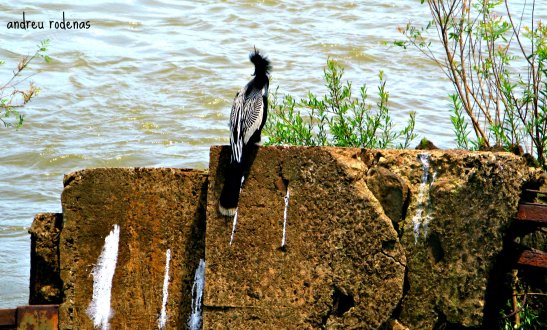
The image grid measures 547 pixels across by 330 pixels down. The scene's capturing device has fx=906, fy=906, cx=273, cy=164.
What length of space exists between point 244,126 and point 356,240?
0.97 metres

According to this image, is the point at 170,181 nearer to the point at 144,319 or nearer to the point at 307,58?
the point at 144,319

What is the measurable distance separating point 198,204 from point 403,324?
4.42 ft

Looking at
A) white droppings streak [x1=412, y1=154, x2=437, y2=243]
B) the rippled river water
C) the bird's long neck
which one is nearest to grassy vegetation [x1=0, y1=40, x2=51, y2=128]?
the rippled river water

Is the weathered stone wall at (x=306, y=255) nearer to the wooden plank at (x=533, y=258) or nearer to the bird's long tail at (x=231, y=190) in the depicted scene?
the bird's long tail at (x=231, y=190)

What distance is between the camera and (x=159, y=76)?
47.2 feet

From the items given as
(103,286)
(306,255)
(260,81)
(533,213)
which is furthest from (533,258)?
(103,286)

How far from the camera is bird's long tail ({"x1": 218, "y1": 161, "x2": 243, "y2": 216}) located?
197 inches

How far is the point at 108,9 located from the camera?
55.0 ft

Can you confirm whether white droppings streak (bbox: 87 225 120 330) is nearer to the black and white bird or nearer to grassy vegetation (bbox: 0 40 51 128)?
the black and white bird

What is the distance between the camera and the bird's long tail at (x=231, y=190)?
4.99m

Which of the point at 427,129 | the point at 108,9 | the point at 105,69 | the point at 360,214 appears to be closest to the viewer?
the point at 360,214

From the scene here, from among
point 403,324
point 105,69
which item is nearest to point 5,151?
point 105,69

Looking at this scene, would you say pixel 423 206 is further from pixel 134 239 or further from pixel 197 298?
pixel 134 239

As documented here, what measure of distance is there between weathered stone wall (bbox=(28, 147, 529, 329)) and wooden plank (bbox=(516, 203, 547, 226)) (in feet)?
0.25
